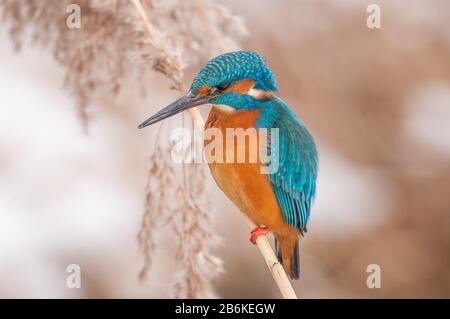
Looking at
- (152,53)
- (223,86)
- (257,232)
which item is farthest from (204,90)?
(257,232)

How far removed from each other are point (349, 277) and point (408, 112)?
921mm

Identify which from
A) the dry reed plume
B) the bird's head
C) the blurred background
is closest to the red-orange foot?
the dry reed plume

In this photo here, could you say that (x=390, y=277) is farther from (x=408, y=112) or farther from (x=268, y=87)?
(x=268, y=87)

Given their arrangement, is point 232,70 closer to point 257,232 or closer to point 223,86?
point 223,86

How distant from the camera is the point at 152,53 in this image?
7.40 feet

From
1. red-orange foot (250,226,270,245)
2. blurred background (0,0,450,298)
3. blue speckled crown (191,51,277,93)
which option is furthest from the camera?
blurred background (0,0,450,298)

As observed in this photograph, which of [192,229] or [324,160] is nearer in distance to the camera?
[192,229]

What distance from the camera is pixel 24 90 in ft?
12.3

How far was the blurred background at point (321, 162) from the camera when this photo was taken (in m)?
3.56

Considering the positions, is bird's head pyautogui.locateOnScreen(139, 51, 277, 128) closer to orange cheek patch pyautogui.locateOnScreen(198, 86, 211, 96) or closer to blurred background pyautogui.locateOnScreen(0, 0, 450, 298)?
orange cheek patch pyautogui.locateOnScreen(198, 86, 211, 96)

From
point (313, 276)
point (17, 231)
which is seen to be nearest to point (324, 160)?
point (313, 276)

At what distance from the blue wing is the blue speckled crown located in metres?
0.14

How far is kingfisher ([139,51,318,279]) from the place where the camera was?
2080mm

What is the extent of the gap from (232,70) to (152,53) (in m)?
0.31
